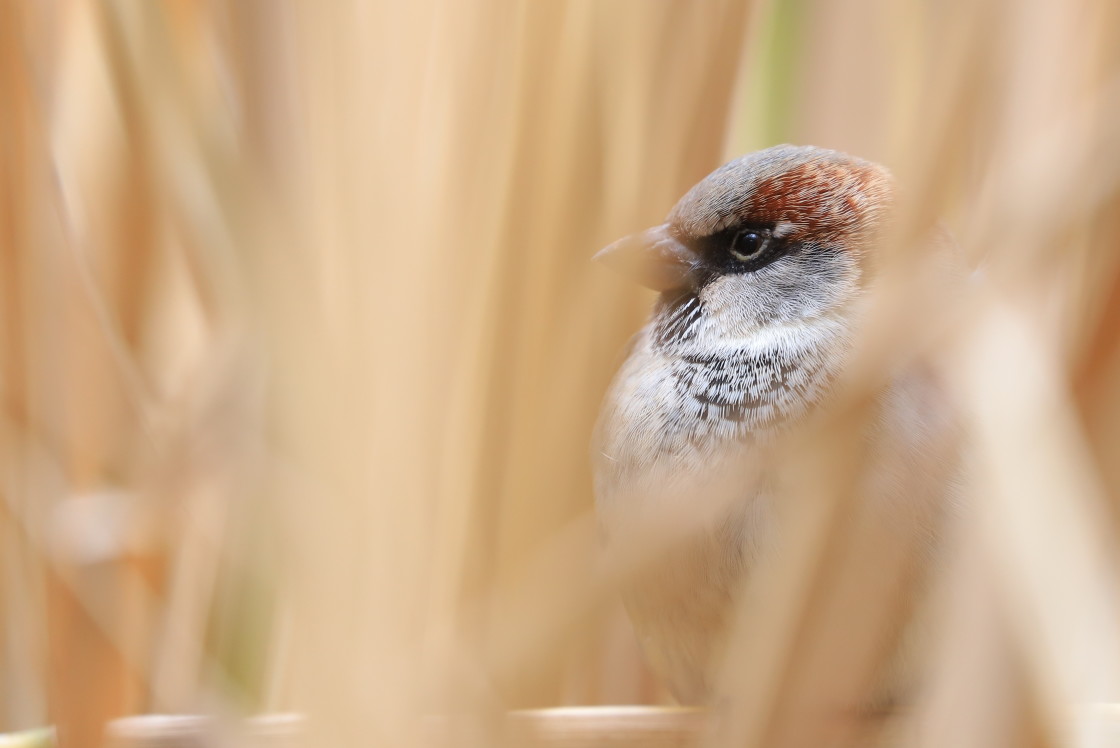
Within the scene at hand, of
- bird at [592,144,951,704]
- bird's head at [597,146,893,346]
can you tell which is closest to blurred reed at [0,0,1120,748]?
bird at [592,144,951,704]

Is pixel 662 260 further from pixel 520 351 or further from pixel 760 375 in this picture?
pixel 520 351

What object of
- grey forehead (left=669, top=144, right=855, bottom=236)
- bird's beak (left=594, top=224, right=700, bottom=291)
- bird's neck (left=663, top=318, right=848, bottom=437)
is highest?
grey forehead (left=669, top=144, right=855, bottom=236)

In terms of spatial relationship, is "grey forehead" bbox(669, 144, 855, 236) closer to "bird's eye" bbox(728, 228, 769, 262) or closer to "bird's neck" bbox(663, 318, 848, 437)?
"bird's eye" bbox(728, 228, 769, 262)

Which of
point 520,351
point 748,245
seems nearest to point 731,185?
point 748,245

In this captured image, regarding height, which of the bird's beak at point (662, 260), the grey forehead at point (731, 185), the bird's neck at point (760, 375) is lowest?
the bird's neck at point (760, 375)

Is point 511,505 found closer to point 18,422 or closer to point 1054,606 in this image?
point 1054,606

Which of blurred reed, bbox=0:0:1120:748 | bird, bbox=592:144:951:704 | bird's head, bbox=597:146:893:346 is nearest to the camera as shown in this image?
blurred reed, bbox=0:0:1120:748

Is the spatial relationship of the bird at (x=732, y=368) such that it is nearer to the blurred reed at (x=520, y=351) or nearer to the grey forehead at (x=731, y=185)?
the grey forehead at (x=731, y=185)

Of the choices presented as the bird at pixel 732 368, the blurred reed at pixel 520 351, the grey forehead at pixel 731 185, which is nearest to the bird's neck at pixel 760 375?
the bird at pixel 732 368
